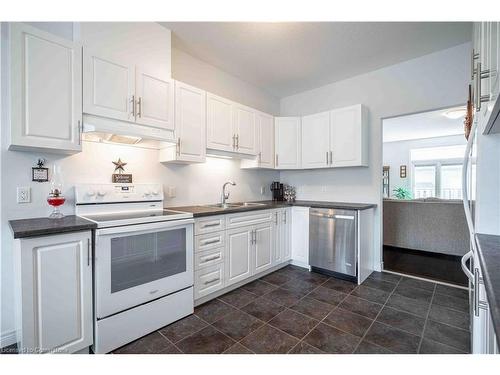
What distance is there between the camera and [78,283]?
1.59 metres

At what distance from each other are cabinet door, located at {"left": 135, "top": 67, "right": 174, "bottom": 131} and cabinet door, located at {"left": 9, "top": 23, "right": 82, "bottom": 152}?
1.45 feet

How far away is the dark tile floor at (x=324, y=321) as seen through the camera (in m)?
1.76

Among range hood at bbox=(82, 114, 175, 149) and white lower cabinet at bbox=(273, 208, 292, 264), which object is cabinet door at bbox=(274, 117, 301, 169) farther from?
range hood at bbox=(82, 114, 175, 149)

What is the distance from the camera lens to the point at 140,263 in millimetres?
1873

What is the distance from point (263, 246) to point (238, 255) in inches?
16.9

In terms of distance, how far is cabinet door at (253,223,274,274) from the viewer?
2906mm

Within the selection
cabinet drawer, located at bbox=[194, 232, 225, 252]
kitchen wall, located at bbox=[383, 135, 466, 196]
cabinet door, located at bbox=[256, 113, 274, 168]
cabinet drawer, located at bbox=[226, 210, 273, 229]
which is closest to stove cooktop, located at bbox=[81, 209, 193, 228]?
cabinet drawer, located at bbox=[194, 232, 225, 252]

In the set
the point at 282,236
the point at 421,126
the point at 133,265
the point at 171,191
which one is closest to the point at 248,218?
the point at 282,236

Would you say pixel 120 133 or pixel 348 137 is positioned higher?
pixel 348 137

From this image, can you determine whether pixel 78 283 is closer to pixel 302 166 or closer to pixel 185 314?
pixel 185 314

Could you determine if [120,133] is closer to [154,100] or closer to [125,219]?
[154,100]

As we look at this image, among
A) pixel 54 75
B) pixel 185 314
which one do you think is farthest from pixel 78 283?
pixel 54 75

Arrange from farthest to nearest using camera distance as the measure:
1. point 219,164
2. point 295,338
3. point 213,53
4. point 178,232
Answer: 1. point 219,164
2. point 213,53
3. point 178,232
4. point 295,338
